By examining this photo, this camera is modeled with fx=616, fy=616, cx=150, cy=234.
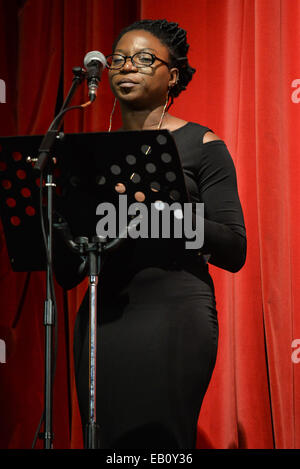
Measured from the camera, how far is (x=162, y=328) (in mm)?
1419

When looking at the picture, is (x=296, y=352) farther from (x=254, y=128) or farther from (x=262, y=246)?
(x=254, y=128)

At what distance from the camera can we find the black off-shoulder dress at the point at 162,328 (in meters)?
1.39

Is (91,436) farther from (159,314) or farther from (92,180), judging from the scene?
(92,180)

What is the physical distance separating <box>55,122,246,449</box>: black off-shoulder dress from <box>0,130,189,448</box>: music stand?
0.53 ft

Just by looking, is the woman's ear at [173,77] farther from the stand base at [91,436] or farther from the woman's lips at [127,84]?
the stand base at [91,436]

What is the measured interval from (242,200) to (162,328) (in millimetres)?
1095

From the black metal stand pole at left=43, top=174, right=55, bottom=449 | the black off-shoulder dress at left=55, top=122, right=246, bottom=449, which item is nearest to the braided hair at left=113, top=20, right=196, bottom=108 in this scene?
the black off-shoulder dress at left=55, top=122, right=246, bottom=449

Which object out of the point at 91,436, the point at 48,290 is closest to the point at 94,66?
the point at 48,290

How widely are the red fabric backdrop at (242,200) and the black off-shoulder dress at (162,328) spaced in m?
0.87

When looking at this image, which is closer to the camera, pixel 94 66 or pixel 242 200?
pixel 94 66

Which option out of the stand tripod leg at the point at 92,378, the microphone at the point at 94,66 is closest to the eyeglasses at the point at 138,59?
the microphone at the point at 94,66

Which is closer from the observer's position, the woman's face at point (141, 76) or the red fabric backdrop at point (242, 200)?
the woman's face at point (141, 76)

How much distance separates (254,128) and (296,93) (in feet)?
0.67
